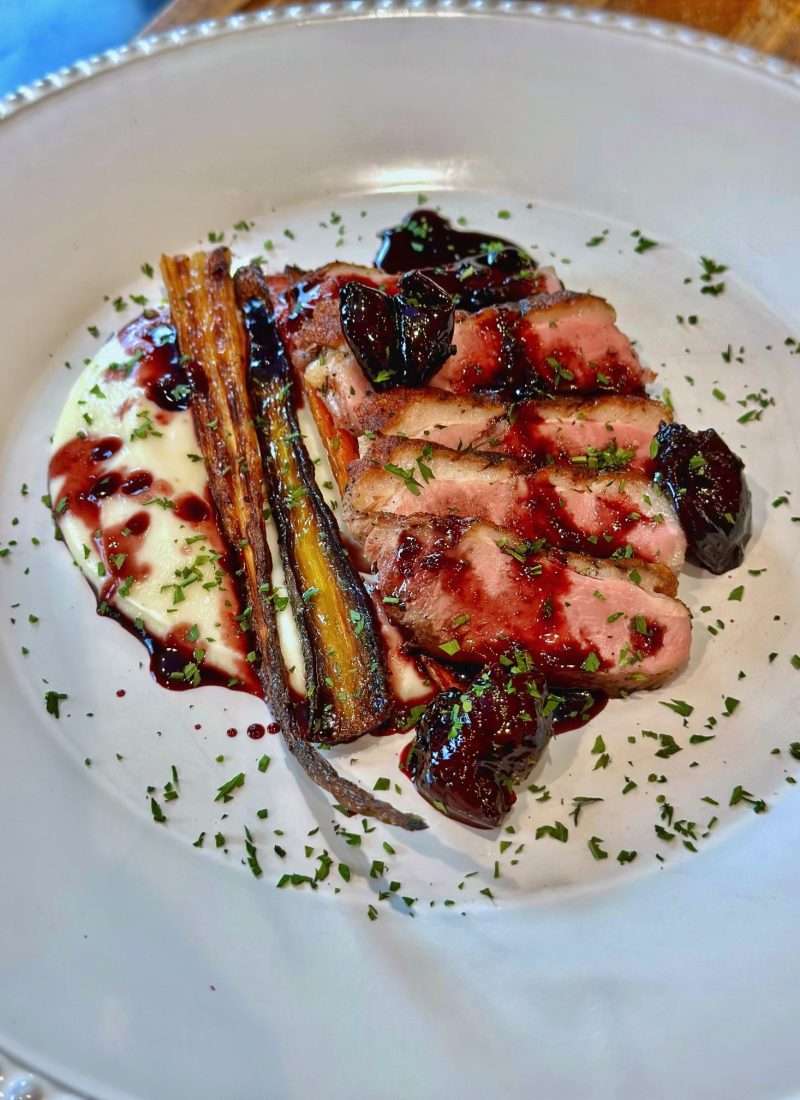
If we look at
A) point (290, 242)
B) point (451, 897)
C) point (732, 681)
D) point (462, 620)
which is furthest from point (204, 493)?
point (732, 681)

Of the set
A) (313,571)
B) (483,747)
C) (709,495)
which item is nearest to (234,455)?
(313,571)

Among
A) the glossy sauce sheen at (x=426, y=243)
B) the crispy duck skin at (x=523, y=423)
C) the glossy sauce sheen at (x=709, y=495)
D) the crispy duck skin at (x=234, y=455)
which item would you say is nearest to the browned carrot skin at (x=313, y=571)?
the crispy duck skin at (x=234, y=455)

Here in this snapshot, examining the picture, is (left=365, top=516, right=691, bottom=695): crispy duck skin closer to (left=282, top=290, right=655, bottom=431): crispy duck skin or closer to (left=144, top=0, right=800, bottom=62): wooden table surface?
(left=282, top=290, right=655, bottom=431): crispy duck skin

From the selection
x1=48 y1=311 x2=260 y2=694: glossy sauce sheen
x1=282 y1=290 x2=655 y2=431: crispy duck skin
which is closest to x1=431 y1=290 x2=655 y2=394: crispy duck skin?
x1=282 y1=290 x2=655 y2=431: crispy duck skin

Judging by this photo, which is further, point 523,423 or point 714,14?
point 714,14

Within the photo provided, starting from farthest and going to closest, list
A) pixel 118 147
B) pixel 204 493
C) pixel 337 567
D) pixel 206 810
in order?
1. pixel 118 147
2. pixel 204 493
3. pixel 337 567
4. pixel 206 810

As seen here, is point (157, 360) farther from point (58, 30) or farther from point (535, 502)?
point (58, 30)

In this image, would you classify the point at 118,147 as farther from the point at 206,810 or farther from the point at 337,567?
the point at 206,810
